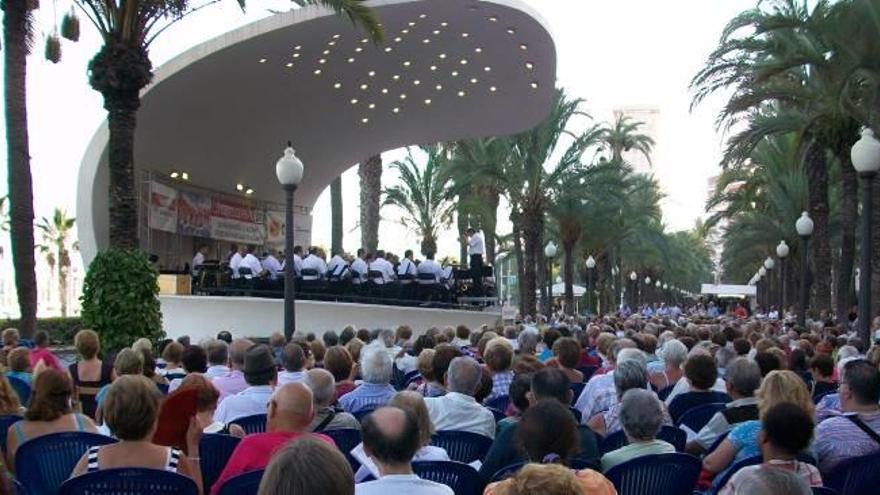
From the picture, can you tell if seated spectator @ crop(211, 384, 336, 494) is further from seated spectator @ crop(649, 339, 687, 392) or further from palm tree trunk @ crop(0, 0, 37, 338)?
palm tree trunk @ crop(0, 0, 37, 338)

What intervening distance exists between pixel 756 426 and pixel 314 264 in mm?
20016

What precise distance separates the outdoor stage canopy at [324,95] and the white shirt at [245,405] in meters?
18.3

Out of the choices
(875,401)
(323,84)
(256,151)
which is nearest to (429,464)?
(875,401)

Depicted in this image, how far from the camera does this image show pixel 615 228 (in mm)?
43875

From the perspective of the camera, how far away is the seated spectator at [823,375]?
9.29 meters

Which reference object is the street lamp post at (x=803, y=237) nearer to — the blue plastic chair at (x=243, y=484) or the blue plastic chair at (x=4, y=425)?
the blue plastic chair at (x=4, y=425)

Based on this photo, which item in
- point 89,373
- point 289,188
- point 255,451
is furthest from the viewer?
point 289,188

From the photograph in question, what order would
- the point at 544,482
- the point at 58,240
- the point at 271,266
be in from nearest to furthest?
the point at 544,482 → the point at 271,266 → the point at 58,240

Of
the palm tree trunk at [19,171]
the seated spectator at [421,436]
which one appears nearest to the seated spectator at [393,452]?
the seated spectator at [421,436]

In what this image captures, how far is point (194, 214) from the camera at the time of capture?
2975 centimetres

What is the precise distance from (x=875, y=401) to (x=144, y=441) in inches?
184

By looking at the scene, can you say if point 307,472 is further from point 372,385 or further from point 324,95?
point 324,95

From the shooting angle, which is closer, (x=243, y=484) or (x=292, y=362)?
(x=243, y=484)

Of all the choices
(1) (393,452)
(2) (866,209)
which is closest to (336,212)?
(2) (866,209)
